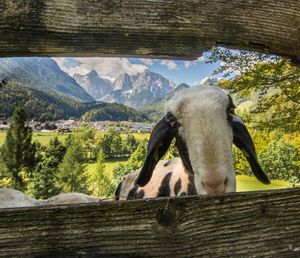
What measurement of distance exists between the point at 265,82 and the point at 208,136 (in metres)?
10.2

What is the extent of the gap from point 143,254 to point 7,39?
0.79 metres

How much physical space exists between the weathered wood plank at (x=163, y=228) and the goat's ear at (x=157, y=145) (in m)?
1.94

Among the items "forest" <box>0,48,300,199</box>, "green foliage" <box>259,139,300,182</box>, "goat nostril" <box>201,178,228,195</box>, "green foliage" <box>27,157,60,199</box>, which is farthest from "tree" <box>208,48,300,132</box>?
"green foliage" <box>27,157,60,199</box>

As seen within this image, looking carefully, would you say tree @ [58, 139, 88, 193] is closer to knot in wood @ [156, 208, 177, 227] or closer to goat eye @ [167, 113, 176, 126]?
goat eye @ [167, 113, 176, 126]

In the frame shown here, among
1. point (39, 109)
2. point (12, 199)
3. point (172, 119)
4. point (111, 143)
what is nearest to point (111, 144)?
point (111, 143)

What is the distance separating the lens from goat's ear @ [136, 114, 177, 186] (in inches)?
126

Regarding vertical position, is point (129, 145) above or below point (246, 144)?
below

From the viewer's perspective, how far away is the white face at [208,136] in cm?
262

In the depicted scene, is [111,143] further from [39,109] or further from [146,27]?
[146,27]

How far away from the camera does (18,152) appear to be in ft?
207

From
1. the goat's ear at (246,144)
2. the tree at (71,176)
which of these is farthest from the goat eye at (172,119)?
the tree at (71,176)

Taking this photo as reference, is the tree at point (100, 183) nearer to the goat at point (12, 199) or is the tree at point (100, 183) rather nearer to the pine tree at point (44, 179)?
the pine tree at point (44, 179)

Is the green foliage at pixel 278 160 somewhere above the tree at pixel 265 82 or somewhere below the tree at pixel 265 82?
below

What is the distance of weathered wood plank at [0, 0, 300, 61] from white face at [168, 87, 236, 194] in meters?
1.29
